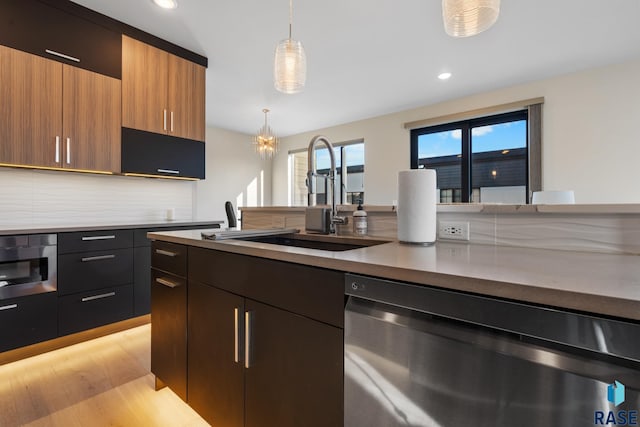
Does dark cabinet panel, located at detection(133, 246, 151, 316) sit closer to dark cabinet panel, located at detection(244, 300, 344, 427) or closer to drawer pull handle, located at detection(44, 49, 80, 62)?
drawer pull handle, located at detection(44, 49, 80, 62)

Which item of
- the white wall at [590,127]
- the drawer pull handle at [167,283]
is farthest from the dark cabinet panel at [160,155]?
the white wall at [590,127]

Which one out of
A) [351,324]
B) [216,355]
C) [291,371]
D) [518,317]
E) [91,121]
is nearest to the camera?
[518,317]

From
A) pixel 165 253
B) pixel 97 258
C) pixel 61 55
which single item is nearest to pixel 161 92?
pixel 61 55

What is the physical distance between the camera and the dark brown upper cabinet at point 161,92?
2.49 m

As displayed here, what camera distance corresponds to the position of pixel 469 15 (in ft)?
4.23

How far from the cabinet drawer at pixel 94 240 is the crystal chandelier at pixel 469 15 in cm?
253

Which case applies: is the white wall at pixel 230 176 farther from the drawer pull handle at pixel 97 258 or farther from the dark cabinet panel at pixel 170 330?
the dark cabinet panel at pixel 170 330

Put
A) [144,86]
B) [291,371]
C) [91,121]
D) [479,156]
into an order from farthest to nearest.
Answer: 1. [479,156]
2. [144,86]
3. [91,121]
4. [291,371]

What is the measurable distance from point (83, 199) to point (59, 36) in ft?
4.11

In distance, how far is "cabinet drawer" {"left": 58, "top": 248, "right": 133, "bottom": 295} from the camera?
2.03 metres

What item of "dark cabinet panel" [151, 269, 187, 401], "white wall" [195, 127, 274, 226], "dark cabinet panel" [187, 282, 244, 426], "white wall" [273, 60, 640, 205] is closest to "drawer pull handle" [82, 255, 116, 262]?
"dark cabinet panel" [151, 269, 187, 401]

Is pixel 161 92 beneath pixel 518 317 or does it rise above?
above

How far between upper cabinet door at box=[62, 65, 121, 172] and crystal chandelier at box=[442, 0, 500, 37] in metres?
2.49

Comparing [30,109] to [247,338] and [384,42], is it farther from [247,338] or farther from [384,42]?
[384,42]
